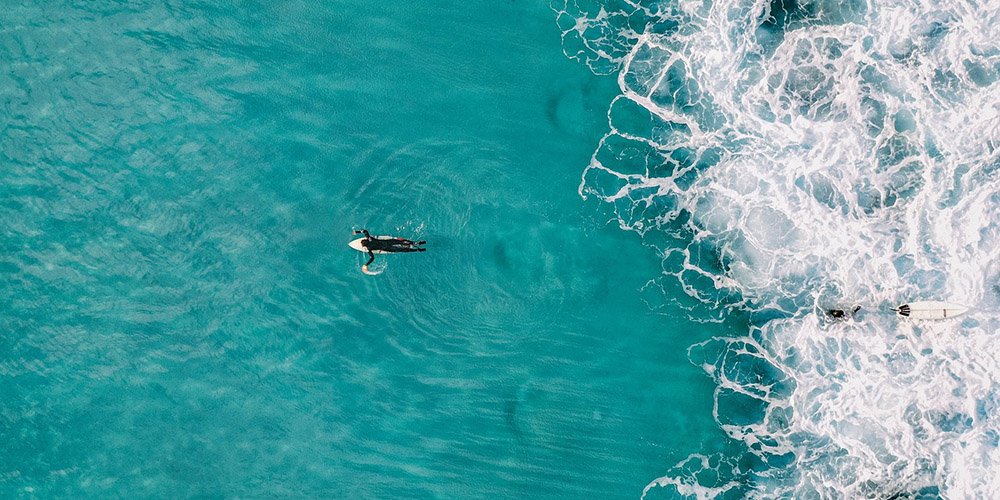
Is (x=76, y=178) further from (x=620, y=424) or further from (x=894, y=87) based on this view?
(x=894, y=87)

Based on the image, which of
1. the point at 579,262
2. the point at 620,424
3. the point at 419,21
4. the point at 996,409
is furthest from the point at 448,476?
the point at 996,409

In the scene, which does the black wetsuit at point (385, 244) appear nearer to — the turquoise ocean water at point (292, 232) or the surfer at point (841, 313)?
the turquoise ocean water at point (292, 232)

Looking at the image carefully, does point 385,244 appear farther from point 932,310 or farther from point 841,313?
point 932,310

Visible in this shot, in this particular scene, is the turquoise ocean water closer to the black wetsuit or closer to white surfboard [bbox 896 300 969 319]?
the black wetsuit

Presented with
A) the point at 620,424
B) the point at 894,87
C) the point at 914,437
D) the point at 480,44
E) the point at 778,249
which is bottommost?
the point at 914,437

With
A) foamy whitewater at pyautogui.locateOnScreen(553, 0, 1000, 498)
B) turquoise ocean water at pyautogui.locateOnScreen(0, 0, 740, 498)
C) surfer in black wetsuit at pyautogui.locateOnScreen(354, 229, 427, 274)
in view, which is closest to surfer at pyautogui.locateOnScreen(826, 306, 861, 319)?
foamy whitewater at pyautogui.locateOnScreen(553, 0, 1000, 498)
